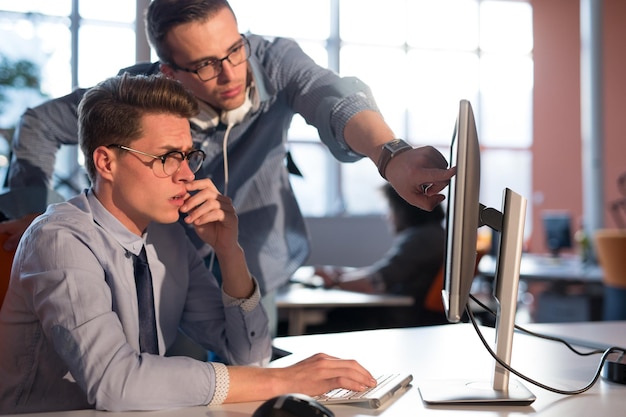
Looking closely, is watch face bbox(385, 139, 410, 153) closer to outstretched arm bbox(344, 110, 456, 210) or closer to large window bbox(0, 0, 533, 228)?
outstretched arm bbox(344, 110, 456, 210)

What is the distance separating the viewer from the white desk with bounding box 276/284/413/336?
3.44 m

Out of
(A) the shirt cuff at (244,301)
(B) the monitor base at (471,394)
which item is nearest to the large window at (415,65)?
(A) the shirt cuff at (244,301)

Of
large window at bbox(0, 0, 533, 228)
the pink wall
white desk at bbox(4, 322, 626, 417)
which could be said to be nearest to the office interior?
the pink wall

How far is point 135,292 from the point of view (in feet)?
4.80

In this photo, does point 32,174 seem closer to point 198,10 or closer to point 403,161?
point 198,10

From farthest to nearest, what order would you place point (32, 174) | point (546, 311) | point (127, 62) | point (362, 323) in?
point (546, 311) < point (362, 323) < point (127, 62) < point (32, 174)

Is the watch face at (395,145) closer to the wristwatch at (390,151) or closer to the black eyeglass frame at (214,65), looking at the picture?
the wristwatch at (390,151)

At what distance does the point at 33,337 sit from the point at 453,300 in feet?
2.52

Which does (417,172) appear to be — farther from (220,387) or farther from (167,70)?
(167,70)

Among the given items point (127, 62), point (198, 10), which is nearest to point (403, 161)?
point (198, 10)

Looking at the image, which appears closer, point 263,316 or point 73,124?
point 263,316

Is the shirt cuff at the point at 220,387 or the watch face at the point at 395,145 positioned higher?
the watch face at the point at 395,145

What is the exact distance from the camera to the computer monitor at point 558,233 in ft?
22.9

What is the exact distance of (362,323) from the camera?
3898 millimetres
